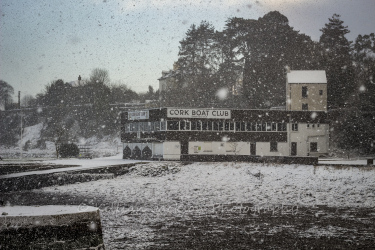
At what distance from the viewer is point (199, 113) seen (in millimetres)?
59688

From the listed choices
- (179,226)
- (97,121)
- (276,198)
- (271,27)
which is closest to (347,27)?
(271,27)

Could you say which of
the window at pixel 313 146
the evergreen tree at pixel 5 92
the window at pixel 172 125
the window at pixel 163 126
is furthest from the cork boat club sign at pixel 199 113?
the evergreen tree at pixel 5 92

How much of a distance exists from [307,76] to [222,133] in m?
20.7

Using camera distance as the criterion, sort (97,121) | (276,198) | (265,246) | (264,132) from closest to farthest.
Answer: (265,246)
(276,198)
(264,132)
(97,121)

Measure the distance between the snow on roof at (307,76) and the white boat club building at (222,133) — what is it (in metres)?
6.87

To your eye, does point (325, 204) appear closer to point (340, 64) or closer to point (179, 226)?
point (179, 226)

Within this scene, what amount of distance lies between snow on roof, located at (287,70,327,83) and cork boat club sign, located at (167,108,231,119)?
17.2m

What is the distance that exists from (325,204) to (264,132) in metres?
38.9

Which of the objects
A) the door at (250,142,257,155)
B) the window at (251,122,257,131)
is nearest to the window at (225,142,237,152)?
the door at (250,142,257,155)

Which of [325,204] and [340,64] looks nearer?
[325,204]

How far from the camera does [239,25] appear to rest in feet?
313

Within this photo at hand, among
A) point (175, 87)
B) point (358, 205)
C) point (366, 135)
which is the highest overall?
point (175, 87)

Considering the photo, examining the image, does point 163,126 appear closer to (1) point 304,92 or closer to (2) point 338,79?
(1) point 304,92

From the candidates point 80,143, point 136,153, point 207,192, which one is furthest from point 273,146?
point 80,143
